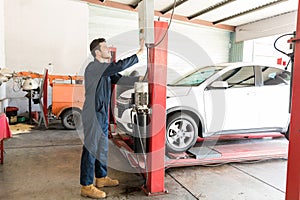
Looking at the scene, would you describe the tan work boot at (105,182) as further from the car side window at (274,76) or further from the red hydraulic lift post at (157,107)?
the car side window at (274,76)

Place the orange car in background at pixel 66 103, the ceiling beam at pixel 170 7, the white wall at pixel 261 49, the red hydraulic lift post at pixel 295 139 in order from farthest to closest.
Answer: the white wall at pixel 261 49
the ceiling beam at pixel 170 7
the orange car in background at pixel 66 103
the red hydraulic lift post at pixel 295 139

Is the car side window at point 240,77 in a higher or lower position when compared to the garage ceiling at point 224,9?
lower

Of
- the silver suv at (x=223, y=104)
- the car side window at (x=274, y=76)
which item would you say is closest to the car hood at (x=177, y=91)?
the silver suv at (x=223, y=104)

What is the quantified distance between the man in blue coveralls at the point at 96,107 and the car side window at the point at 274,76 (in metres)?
2.68

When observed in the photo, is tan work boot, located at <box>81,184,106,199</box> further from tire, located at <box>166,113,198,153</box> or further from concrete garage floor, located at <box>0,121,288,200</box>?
tire, located at <box>166,113,198,153</box>

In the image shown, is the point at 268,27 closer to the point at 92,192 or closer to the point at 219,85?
the point at 219,85

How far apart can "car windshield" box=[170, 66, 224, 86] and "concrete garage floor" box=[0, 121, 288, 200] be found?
1.39 meters

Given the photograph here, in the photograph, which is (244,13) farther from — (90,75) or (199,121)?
(90,75)

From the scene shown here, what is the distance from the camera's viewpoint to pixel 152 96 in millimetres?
2729

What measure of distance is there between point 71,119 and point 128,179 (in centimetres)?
367

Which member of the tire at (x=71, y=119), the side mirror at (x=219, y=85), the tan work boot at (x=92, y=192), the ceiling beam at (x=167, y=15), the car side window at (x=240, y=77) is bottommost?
the tan work boot at (x=92, y=192)

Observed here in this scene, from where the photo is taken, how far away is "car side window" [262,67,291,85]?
433cm

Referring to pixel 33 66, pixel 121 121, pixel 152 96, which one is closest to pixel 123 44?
pixel 33 66

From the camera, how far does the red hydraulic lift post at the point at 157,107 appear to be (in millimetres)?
2682
